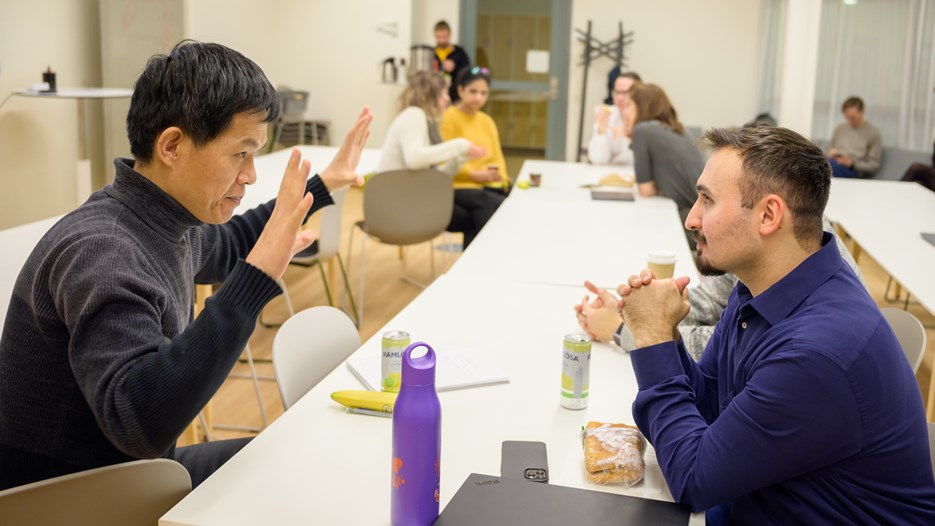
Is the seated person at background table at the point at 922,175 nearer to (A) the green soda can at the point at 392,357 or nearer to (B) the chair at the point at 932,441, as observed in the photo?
(B) the chair at the point at 932,441

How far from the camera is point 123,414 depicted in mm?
1323

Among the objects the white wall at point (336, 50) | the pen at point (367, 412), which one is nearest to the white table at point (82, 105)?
the white wall at point (336, 50)

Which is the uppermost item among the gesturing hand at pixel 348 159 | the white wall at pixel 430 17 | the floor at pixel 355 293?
the white wall at pixel 430 17

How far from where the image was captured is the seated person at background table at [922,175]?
6395mm

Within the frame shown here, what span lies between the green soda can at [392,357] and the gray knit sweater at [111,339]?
36 centimetres

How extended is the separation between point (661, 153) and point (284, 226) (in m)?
3.21

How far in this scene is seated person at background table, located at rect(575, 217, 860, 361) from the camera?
2.14 m

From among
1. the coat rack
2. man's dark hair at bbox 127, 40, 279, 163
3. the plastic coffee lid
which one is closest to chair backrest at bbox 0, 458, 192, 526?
man's dark hair at bbox 127, 40, 279, 163

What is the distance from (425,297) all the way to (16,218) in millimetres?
3672

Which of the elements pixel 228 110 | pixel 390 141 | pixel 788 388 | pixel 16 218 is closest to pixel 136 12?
pixel 16 218

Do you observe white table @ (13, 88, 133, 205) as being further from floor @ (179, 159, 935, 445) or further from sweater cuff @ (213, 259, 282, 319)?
sweater cuff @ (213, 259, 282, 319)

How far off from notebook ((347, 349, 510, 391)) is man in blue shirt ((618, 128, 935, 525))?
0.44 metres

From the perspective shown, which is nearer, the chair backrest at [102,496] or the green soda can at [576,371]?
the chair backrest at [102,496]

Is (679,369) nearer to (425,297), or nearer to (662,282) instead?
(662,282)
